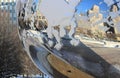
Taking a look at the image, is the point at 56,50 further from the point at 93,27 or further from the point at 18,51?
the point at 18,51

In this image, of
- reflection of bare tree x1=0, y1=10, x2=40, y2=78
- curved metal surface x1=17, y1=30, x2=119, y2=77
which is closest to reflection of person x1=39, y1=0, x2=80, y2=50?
curved metal surface x1=17, y1=30, x2=119, y2=77

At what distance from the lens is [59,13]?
6688 millimetres

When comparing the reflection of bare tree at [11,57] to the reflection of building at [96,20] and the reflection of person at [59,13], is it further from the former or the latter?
the reflection of building at [96,20]

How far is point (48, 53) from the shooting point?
23.2ft

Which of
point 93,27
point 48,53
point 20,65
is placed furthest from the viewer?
point 20,65

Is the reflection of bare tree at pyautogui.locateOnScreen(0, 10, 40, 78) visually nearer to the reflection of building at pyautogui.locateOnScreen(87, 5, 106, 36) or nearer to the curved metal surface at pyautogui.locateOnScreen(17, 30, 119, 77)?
the curved metal surface at pyautogui.locateOnScreen(17, 30, 119, 77)

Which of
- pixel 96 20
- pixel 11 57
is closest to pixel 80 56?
pixel 96 20

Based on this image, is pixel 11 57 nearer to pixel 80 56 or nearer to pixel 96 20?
pixel 80 56

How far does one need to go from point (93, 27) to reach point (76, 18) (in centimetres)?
22

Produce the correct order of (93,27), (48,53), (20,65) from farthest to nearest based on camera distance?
1. (20,65)
2. (48,53)
3. (93,27)

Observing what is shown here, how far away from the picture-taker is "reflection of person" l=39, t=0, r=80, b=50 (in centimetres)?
660

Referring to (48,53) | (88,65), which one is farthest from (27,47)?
(88,65)

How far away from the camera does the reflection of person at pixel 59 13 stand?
6598mm

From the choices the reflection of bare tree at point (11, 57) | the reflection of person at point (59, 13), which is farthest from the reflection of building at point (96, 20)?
the reflection of bare tree at point (11, 57)
